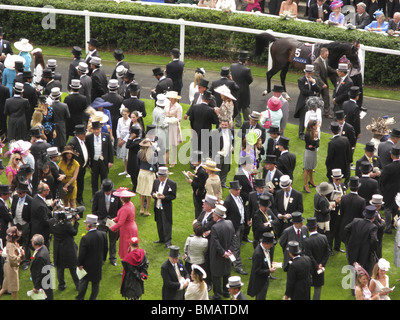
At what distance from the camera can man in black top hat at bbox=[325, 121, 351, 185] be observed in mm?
16984

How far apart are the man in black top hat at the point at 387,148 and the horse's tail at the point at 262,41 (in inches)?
249

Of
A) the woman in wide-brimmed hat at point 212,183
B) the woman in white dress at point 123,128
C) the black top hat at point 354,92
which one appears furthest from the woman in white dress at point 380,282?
the woman in white dress at point 123,128

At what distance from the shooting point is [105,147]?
1695 cm

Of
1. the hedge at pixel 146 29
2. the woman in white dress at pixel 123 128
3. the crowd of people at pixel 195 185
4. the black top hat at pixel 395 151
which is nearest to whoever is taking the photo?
the crowd of people at pixel 195 185

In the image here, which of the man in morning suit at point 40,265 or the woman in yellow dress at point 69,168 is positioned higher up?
the woman in yellow dress at point 69,168

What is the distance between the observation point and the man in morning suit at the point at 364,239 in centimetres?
1450

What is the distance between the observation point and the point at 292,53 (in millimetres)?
21531

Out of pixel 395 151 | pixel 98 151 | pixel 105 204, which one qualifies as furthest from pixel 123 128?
pixel 395 151

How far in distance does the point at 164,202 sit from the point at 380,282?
4353 millimetres

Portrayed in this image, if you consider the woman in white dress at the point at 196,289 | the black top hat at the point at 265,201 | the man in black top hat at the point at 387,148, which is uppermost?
the man in black top hat at the point at 387,148

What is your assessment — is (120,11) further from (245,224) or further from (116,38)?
(245,224)

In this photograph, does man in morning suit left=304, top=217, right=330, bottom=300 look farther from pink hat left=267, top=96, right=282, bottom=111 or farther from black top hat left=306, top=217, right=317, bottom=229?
pink hat left=267, top=96, right=282, bottom=111

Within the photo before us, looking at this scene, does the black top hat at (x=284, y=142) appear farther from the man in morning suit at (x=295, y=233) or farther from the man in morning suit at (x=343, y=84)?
the man in morning suit at (x=343, y=84)

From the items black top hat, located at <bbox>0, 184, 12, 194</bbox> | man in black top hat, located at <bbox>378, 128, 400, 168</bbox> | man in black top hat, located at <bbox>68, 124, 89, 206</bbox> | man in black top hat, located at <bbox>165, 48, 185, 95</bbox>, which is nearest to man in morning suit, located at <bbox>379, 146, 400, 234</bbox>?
man in black top hat, located at <bbox>378, 128, 400, 168</bbox>
